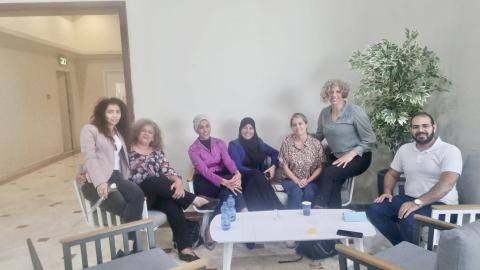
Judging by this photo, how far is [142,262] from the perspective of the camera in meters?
1.80

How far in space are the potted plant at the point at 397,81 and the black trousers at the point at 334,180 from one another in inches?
15.1

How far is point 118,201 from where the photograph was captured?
8.00 feet

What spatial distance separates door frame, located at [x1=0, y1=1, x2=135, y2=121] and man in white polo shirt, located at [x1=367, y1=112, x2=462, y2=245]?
2.42 metres

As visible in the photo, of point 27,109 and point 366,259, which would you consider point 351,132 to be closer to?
point 366,259

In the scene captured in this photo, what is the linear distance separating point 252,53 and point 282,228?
1881 millimetres

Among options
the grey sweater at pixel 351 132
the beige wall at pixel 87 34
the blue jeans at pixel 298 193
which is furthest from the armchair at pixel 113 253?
the beige wall at pixel 87 34

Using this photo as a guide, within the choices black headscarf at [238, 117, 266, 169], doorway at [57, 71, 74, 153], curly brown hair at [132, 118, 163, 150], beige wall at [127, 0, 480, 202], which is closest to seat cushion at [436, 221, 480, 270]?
black headscarf at [238, 117, 266, 169]

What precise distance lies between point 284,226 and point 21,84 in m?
5.69

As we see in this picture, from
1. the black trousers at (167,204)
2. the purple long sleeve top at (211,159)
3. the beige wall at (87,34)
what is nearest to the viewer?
the black trousers at (167,204)

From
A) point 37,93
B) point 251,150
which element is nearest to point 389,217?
point 251,150

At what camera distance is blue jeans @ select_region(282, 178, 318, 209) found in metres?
2.86

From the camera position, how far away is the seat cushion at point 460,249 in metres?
1.16

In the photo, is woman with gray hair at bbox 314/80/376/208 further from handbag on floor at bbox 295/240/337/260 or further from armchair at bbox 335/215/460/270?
armchair at bbox 335/215/460/270

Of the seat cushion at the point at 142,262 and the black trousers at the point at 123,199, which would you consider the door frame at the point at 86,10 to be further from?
the seat cushion at the point at 142,262
